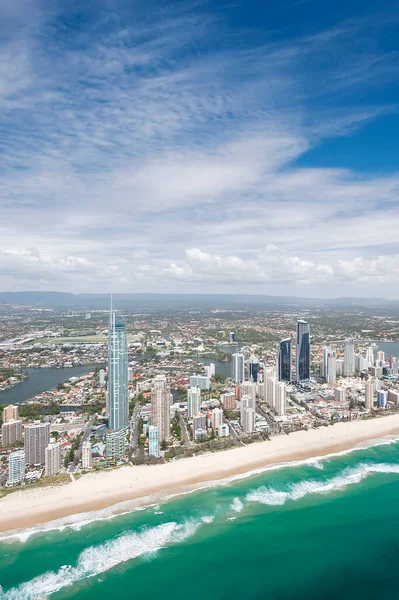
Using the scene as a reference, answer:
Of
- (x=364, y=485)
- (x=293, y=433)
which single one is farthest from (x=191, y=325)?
(x=364, y=485)

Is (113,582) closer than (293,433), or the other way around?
(113,582)

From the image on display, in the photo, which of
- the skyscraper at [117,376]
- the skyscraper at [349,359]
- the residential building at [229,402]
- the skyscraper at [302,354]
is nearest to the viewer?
the skyscraper at [117,376]

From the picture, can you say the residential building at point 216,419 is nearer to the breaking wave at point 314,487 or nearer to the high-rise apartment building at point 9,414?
the breaking wave at point 314,487

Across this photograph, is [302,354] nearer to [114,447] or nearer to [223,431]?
[223,431]

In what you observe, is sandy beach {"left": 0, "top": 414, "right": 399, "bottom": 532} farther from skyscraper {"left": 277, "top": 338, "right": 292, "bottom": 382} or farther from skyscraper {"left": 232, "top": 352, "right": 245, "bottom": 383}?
skyscraper {"left": 232, "top": 352, "right": 245, "bottom": 383}

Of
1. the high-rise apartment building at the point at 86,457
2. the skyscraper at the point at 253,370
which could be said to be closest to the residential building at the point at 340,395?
the skyscraper at the point at 253,370

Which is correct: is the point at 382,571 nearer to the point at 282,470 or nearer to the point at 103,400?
the point at 282,470
